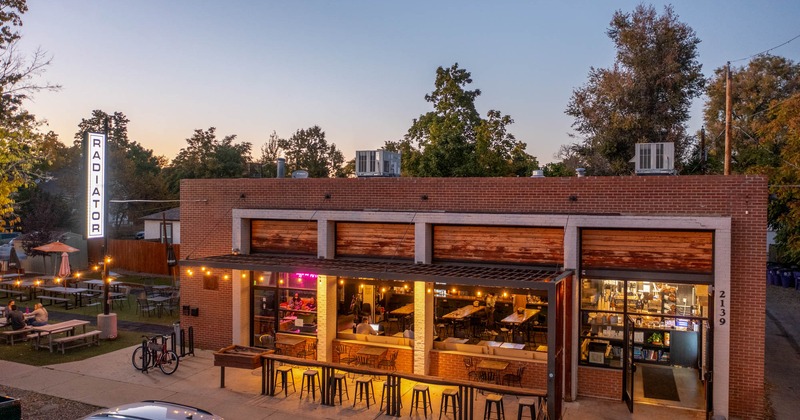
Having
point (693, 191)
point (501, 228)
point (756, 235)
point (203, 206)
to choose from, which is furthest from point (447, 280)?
point (203, 206)

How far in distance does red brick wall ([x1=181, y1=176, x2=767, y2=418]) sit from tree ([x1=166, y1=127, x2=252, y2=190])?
123 ft

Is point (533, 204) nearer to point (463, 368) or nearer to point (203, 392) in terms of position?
point (463, 368)

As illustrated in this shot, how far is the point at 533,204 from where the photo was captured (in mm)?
13727

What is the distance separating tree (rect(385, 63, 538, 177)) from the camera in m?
35.2

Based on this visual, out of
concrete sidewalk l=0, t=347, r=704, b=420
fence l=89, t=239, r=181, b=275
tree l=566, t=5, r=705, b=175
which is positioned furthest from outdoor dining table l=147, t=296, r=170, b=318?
tree l=566, t=5, r=705, b=175

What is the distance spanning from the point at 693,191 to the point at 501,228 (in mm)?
4261

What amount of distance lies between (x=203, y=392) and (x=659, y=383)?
10.8 meters

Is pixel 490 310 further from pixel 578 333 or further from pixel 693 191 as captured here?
pixel 693 191

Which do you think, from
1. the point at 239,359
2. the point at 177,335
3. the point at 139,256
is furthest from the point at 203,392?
the point at 139,256

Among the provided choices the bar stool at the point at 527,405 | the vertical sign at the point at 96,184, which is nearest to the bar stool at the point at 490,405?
the bar stool at the point at 527,405

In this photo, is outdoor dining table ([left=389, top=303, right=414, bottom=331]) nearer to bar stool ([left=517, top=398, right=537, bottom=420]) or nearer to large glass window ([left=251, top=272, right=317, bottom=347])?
large glass window ([left=251, top=272, right=317, bottom=347])

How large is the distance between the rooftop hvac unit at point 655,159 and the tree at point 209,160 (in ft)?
149

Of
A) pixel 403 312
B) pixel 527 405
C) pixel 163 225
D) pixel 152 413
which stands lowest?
pixel 527 405

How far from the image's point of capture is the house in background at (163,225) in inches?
1535
